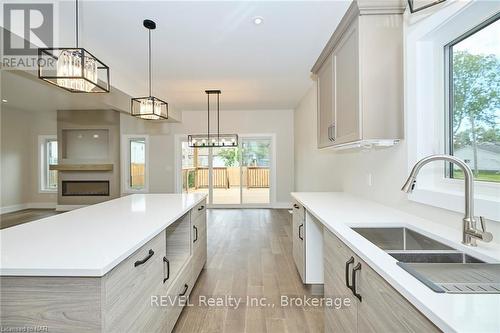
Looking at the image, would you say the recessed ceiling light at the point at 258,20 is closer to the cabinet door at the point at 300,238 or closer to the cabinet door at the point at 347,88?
the cabinet door at the point at 347,88

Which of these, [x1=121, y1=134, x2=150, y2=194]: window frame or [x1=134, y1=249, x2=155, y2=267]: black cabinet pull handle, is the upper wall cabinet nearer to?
[x1=134, y1=249, x2=155, y2=267]: black cabinet pull handle

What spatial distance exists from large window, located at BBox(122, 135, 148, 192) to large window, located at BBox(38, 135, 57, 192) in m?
2.35

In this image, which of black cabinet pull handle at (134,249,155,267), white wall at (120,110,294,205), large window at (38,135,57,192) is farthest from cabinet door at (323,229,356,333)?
large window at (38,135,57,192)

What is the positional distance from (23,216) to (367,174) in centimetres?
801

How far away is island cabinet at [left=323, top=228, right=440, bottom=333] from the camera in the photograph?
0.84 meters

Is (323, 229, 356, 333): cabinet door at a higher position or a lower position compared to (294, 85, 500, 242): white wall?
lower

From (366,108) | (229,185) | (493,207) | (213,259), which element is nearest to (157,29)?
(366,108)

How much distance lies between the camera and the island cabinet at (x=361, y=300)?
0.84 m

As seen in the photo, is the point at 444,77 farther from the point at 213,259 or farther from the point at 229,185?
the point at 229,185

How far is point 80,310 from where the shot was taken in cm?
102

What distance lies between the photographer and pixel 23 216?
21.9 ft

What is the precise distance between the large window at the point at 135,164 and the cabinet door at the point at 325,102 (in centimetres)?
599

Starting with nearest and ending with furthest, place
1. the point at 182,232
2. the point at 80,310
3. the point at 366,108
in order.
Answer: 1. the point at 80,310
2. the point at 366,108
3. the point at 182,232

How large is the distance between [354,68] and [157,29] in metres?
2.10
